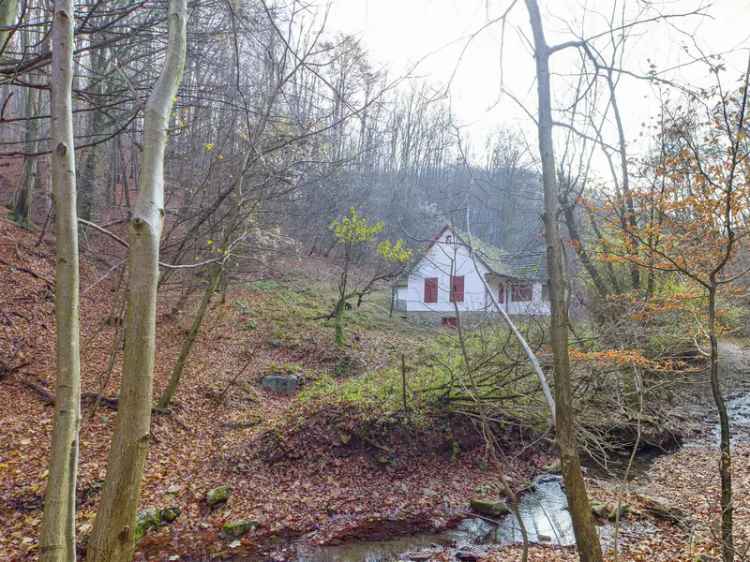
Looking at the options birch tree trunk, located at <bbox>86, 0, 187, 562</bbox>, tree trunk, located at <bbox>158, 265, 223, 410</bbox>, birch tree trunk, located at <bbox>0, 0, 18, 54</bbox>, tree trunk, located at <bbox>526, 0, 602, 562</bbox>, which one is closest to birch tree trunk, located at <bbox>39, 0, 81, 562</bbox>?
birch tree trunk, located at <bbox>86, 0, 187, 562</bbox>

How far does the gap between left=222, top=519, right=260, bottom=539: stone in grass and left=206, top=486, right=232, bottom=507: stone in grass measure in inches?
18.5

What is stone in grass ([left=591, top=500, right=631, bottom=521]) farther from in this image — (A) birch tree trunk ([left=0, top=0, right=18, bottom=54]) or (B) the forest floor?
(A) birch tree trunk ([left=0, top=0, right=18, bottom=54])

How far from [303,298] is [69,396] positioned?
17.1 meters

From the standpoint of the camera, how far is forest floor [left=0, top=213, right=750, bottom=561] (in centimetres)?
553

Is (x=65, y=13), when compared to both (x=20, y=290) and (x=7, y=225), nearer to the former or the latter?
(x=20, y=290)

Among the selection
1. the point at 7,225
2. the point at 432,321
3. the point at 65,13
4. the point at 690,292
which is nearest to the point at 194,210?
the point at 7,225

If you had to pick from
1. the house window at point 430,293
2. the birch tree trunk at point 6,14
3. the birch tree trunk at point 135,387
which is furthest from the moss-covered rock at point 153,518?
the house window at point 430,293

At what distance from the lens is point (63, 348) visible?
1601 millimetres

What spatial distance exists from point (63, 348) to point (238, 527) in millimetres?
5152

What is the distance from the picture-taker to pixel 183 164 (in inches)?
525

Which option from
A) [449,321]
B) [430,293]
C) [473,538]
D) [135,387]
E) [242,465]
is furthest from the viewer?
[430,293]

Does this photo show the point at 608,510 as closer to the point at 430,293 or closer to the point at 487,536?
the point at 487,536

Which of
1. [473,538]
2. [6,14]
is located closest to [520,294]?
[473,538]

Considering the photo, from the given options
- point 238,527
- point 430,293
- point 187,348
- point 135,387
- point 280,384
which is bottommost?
point 238,527
